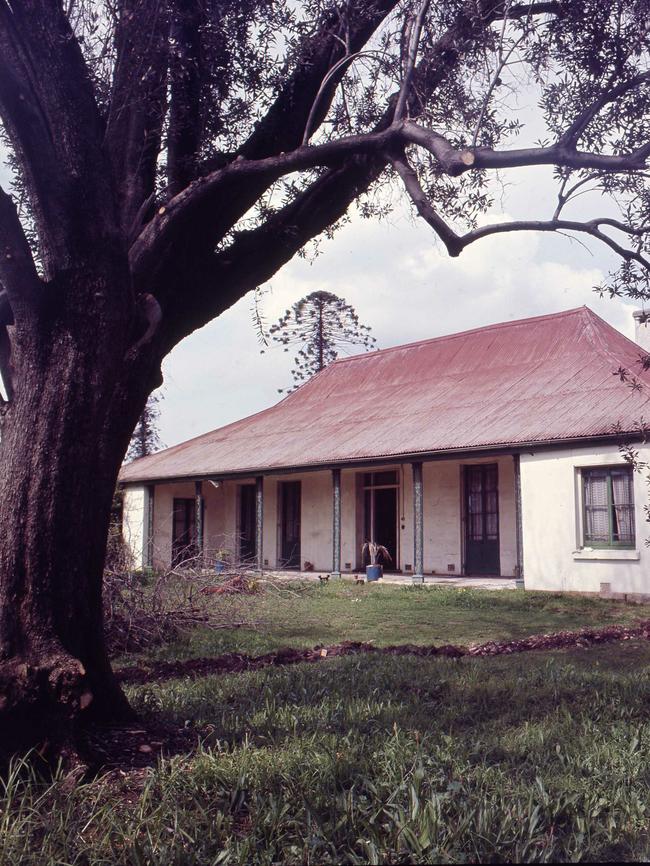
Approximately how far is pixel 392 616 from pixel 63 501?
8458 millimetres

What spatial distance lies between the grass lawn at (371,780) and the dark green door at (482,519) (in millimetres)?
11649

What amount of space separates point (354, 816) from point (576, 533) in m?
12.5

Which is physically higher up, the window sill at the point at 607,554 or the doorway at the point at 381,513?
the doorway at the point at 381,513

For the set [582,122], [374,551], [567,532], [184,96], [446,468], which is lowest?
[374,551]

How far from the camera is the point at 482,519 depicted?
18562mm

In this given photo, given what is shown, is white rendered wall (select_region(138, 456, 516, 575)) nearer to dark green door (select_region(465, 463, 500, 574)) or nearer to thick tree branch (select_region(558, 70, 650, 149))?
dark green door (select_region(465, 463, 500, 574))

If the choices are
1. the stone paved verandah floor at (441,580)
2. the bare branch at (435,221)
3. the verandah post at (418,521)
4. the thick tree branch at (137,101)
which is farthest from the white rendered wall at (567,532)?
the thick tree branch at (137,101)

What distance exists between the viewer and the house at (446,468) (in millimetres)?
14664

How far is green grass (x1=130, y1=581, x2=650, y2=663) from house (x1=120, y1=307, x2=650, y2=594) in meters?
1.37

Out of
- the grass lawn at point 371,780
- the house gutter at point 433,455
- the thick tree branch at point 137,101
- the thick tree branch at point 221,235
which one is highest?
the thick tree branch at point 137,101

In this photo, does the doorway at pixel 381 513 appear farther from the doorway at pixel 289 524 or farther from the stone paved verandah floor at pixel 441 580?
the doorway at pixel 289 524

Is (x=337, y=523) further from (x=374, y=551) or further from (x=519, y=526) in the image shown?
(x=519, y=526)

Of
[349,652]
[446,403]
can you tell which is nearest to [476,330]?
[446,403]

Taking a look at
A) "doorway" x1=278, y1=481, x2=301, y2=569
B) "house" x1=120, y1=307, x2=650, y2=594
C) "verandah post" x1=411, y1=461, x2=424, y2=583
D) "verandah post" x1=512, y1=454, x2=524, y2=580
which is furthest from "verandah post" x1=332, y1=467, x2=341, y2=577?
"verandah post" x1=512, y1=454, x2=524, y2=580
